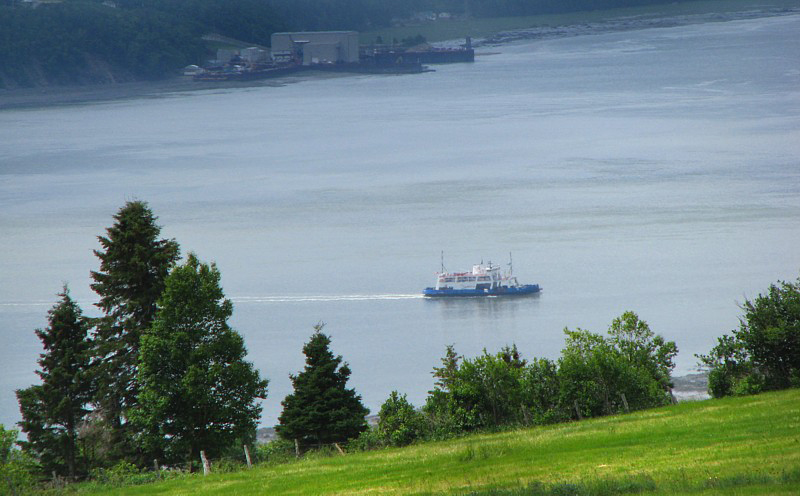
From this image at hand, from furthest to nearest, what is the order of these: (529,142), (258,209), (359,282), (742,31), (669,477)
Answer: (742,31) < (529,142) < (258,209) < (359,282) < (669,477)

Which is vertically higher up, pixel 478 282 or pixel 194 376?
pixel 478 282

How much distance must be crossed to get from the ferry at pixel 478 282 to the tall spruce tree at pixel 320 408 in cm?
1854

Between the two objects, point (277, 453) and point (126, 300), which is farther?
point (126, 300)

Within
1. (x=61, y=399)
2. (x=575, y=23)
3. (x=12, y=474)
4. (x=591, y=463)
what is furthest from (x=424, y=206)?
(x=575, y=23)

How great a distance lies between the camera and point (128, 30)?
13325 centimetres

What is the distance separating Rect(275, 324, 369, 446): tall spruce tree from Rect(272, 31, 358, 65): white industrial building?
117610 mm

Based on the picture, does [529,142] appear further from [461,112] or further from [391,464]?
[391,464]

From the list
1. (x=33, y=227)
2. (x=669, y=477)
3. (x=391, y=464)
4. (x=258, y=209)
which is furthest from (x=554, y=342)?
(x=33, y=227)

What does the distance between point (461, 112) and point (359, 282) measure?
173ft

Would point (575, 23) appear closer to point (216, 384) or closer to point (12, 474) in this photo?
point (216, 384)

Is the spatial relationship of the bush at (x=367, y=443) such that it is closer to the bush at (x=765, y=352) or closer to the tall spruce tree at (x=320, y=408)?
the tall spruce tree at (x=320, y=408)

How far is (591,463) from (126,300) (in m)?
9.02

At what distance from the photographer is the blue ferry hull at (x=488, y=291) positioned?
1405 inches

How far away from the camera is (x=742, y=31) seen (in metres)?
144
